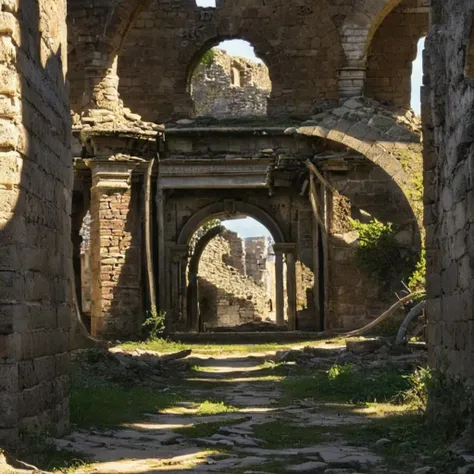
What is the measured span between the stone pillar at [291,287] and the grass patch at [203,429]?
13.7 metres

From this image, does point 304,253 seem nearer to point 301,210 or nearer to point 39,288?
point 301,210

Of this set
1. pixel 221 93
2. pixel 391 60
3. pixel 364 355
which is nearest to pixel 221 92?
pixel 221 93

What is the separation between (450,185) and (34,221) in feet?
10.4

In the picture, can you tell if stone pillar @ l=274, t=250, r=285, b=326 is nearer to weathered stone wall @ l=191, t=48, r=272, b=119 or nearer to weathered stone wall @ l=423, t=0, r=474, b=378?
weathered stone wall @ l=191, t=48, r=272, b=119

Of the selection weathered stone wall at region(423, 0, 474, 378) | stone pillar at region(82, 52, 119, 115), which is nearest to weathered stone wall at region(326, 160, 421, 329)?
stone pillar at region(82, 52, 119, 115)

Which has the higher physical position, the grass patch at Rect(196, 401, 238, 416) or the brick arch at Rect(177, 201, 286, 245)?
the brick arch at Rect(177, 201, 286, 245)

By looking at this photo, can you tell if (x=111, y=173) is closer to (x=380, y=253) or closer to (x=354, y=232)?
(x=354, y=232)

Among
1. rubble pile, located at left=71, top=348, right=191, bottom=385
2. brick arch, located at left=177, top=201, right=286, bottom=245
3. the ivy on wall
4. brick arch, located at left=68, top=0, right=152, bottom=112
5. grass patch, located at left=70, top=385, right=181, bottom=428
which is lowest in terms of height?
grass patch, located at left=70, top=385, right=181, bottom=428

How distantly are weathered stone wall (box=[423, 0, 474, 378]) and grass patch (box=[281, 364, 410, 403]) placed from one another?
1.83 meters

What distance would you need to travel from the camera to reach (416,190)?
61.9ft

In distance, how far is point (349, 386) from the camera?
1144 cm

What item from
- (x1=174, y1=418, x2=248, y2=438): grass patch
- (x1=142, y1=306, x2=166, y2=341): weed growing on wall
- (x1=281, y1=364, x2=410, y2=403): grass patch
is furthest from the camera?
(x1=142, y1=306, x2=166, y2=341): weed growing on wall

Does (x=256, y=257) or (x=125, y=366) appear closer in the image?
(x=125, y=366)

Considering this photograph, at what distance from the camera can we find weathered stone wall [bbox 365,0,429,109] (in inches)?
955
